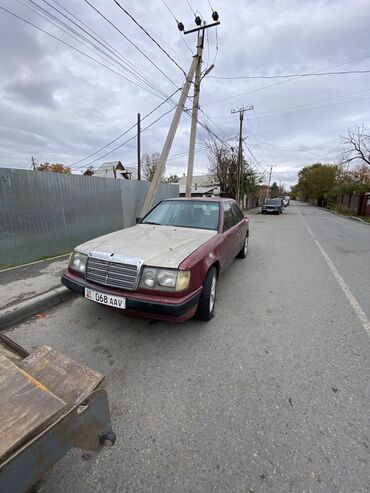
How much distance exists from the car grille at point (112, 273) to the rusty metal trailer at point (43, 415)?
40.5 inches

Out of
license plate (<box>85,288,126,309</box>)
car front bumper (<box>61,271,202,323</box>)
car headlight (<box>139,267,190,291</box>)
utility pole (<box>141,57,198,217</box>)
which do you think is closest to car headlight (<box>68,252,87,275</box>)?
license plate (<box>85,288,126,309</box>)

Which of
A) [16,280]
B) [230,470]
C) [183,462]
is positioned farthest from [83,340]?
[16,280]

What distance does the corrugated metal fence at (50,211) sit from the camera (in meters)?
4.80

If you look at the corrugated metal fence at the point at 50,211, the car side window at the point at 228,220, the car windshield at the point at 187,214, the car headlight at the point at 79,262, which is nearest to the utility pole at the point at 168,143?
the corrugated metal fence at the point at 50,211

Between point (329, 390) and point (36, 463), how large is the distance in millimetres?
2120

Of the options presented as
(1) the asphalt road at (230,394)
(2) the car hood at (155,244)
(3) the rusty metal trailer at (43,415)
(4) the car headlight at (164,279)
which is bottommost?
(1) the asphalt road at (230,394)

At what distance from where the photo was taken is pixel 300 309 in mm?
3359

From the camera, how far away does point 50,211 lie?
5.61 metres

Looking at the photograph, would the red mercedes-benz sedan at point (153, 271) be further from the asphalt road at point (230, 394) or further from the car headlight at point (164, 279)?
the asphalt road at point (230, 394)

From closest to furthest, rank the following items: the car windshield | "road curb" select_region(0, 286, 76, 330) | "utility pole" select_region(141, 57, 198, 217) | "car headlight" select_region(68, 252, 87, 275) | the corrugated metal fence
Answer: "car headlight" select_region(68, 252, 87, 275)
"road curb" select_region(0, 286, 76, 330)
the car windshield
the corrugated metal fence
"utility pole" select_region(141, 57, 198, 217)

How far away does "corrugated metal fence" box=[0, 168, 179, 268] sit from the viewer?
4796mm

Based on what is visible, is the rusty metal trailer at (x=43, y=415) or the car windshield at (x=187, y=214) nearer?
the rusty metal trailer at (x=43, y=415)

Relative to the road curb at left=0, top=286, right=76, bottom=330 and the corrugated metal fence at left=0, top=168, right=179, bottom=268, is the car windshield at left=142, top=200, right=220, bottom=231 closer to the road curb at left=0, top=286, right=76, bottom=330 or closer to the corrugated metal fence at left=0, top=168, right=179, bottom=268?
the road curb at left=0, top=286, right=76, bottom=330

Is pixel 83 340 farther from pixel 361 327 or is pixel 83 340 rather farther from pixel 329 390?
pixel 361 327
